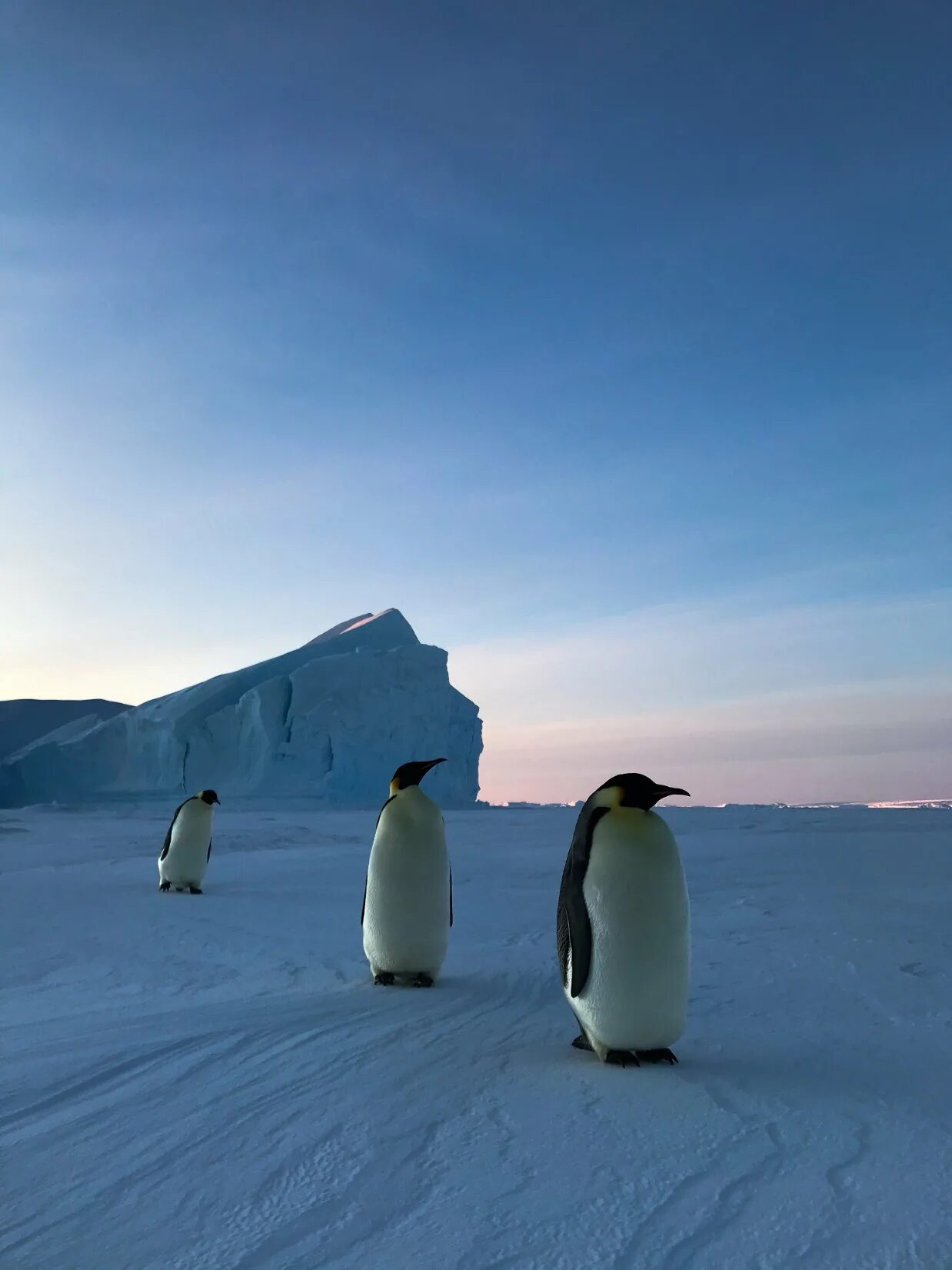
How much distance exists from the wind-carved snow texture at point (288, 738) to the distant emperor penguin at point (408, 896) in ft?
70.4

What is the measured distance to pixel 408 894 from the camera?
15.5 ft

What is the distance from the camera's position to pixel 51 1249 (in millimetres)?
1920

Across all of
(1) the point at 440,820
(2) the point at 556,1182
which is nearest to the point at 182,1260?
(2) the point at 556,1182

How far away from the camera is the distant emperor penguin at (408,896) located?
470 centimetres

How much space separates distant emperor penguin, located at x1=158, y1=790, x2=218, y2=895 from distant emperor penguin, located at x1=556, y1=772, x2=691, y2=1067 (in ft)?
22.3

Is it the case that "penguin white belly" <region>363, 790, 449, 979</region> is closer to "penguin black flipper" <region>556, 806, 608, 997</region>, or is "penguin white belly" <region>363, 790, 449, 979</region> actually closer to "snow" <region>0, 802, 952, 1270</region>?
"snow" <region>0, 802, 952, 1270</region>

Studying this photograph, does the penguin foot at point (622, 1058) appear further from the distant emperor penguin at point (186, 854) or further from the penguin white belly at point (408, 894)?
the distant emperor penguin at point (186, 854)

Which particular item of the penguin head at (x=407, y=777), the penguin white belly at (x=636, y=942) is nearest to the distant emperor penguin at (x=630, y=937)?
the penguin white belly at (x=636, y=942)

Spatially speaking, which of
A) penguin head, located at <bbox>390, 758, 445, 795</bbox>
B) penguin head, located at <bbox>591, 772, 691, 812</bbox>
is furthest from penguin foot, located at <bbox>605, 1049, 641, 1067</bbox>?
penguin head, located at <bbox>390, 758, 445, 795</bbox>

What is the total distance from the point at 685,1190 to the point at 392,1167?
0.67 metres

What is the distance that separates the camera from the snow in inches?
75.5

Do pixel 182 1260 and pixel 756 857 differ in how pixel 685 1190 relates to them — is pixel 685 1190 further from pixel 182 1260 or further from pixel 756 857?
pixel 756 857

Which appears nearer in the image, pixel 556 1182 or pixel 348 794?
pixel 556 1182

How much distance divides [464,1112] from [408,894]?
2077 millimetres
